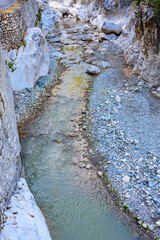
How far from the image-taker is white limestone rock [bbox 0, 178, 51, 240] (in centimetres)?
396

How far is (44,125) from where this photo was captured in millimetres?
9328

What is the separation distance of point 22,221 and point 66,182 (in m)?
2.69

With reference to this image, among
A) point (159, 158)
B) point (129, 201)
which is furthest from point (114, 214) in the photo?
point (159, 158)

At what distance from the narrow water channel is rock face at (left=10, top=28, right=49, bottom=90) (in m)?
1.89

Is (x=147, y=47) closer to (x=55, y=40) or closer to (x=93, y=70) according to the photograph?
(x=93, y=70)

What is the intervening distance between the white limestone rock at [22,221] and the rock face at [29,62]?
7018 millimetres

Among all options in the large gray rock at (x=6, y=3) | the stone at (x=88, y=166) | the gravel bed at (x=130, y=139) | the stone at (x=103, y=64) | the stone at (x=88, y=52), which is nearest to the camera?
the gravel bed at (x=130, y=139)

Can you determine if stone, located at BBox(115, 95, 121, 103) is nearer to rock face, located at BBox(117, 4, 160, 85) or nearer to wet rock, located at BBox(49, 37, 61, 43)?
rock face, located at BBox(117, 4, 160, 85)

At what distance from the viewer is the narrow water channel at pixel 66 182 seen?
5598mm

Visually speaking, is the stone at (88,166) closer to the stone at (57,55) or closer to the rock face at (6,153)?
the rock face at (6,153)

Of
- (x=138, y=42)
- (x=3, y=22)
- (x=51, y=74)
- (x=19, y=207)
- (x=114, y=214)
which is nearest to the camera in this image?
(x=19, y=207)

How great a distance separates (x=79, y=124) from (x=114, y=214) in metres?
4.40

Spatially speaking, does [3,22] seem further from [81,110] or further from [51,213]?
[51,213]

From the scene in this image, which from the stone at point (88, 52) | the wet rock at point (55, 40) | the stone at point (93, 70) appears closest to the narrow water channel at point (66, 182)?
the stone at point (93, 70)
